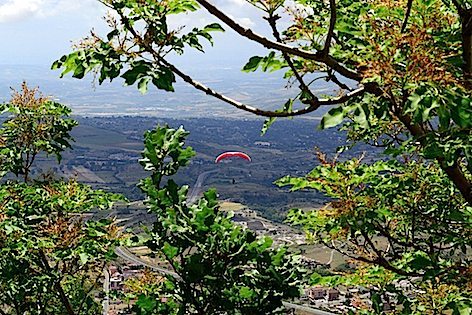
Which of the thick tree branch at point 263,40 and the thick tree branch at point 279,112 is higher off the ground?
the thick tree branch at point 263,40

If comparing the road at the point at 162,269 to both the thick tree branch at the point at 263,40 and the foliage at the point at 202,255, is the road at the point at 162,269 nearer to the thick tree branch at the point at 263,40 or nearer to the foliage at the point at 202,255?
the foliage at the point at 202,255

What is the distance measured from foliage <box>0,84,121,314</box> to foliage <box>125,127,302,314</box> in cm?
235

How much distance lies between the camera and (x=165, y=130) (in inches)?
121

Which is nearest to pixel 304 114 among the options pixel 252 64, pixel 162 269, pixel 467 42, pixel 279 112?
pixel 279 112

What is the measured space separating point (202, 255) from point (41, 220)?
3378 millimetres

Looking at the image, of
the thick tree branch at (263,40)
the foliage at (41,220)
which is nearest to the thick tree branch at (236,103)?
the thick tree branch at (263,40)

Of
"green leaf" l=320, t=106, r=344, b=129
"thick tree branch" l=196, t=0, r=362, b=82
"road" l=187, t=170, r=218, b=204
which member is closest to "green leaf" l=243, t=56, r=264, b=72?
"thick tree branch" l=196, t=0, r=362, b=82

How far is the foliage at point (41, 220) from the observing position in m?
5.32

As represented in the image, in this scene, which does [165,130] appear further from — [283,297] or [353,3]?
[353,3]

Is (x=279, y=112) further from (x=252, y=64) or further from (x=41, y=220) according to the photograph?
(x=41, y=220)

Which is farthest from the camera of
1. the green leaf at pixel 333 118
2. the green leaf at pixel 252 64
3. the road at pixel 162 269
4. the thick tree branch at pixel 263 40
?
the road at pixel 162 269

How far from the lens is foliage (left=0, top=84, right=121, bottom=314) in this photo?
5324 millimetres

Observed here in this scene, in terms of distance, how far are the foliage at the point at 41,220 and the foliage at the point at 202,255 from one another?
92.6 inches

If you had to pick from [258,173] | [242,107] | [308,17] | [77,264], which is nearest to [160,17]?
[242,107]
